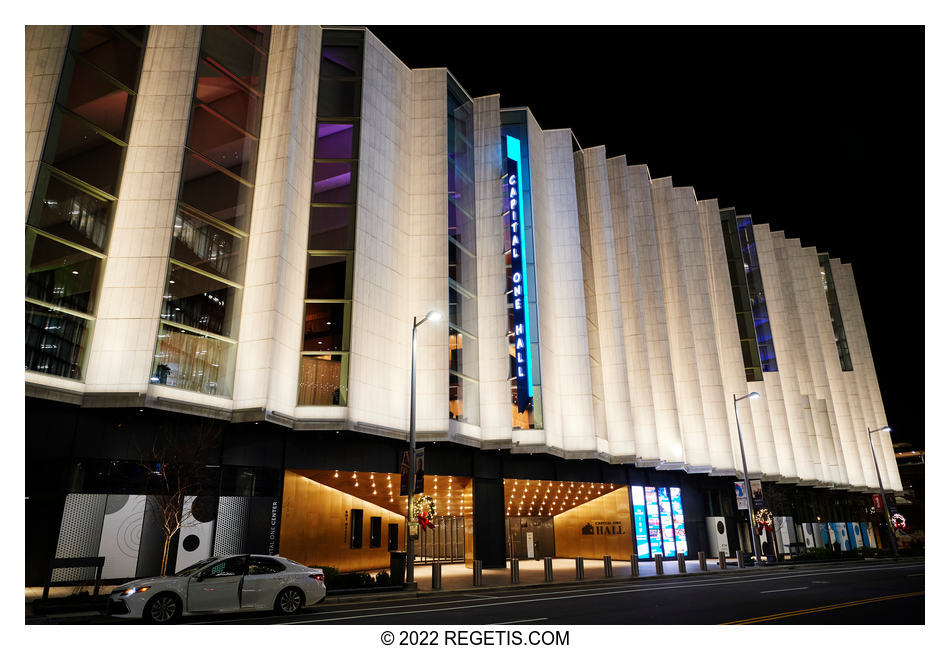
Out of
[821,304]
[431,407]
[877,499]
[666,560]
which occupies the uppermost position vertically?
[821,304]

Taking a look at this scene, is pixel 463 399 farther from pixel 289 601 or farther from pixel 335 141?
pixel 289 601

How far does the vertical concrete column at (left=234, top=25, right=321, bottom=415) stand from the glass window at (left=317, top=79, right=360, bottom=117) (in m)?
0.99

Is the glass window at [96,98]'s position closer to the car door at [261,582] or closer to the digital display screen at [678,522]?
the car door at [261,582]

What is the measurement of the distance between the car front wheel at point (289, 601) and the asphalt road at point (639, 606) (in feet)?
1.18

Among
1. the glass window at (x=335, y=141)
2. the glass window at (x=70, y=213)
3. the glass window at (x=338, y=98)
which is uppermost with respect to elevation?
the glass window at (x=338, y=98)

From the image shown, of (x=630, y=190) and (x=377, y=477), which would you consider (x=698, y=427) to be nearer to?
(x=630, y=190)

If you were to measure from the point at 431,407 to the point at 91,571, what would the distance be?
1351 cm

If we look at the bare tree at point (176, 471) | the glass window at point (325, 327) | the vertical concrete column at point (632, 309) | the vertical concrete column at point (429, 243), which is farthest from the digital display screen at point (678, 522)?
the bare tree at point (176, 471)

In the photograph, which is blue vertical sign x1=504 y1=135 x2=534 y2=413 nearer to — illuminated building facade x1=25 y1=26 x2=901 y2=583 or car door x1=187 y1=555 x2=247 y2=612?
illuminated building facade x1=25 y1=26 x2=901 y2=583

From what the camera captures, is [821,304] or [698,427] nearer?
[698,427]

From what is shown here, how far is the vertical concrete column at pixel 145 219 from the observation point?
19359 millimetres

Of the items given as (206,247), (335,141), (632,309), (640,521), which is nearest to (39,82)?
(206,247)

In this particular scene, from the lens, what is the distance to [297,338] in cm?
2367

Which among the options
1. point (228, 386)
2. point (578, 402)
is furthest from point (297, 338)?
point (578, 402)
